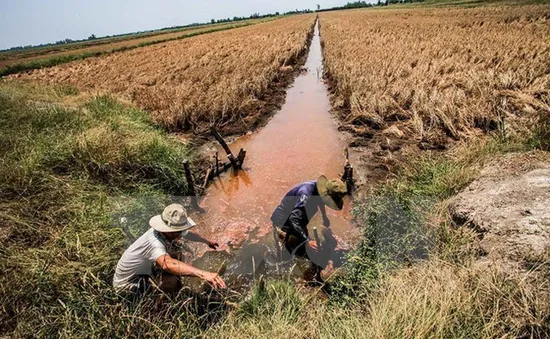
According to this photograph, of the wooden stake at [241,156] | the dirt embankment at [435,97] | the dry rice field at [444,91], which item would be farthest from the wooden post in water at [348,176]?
the wooden stake at [241,156]

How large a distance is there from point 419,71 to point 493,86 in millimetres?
2305

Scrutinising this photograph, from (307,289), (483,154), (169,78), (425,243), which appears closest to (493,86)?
(483,154)

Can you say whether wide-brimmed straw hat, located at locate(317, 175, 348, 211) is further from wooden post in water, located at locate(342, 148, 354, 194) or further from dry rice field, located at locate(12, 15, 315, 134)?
dry rice field, located at locate(12, 15, 315, 134)

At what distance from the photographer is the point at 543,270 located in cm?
263

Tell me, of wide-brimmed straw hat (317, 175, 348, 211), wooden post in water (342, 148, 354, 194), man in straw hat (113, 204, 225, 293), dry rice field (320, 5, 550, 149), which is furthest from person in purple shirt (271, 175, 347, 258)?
dry rice field (320, 5, 550, 149)

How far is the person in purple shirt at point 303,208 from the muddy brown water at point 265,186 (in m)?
0.58

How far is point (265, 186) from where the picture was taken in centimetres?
642

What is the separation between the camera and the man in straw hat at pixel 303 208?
3.76m

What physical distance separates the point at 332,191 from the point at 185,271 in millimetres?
1839

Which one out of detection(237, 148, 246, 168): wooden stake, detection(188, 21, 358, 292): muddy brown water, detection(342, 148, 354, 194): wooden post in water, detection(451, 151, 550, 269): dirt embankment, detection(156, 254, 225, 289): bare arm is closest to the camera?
detection(156, 254, 225, 289): bare arm

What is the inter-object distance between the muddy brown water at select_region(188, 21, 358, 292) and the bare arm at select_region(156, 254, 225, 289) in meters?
1.46

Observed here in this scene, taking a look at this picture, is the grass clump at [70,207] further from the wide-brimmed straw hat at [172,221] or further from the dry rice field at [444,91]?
the dry rice field at [444,91]

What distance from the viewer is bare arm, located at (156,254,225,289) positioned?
2.83 metres

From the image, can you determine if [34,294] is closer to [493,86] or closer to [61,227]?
[61,227]
